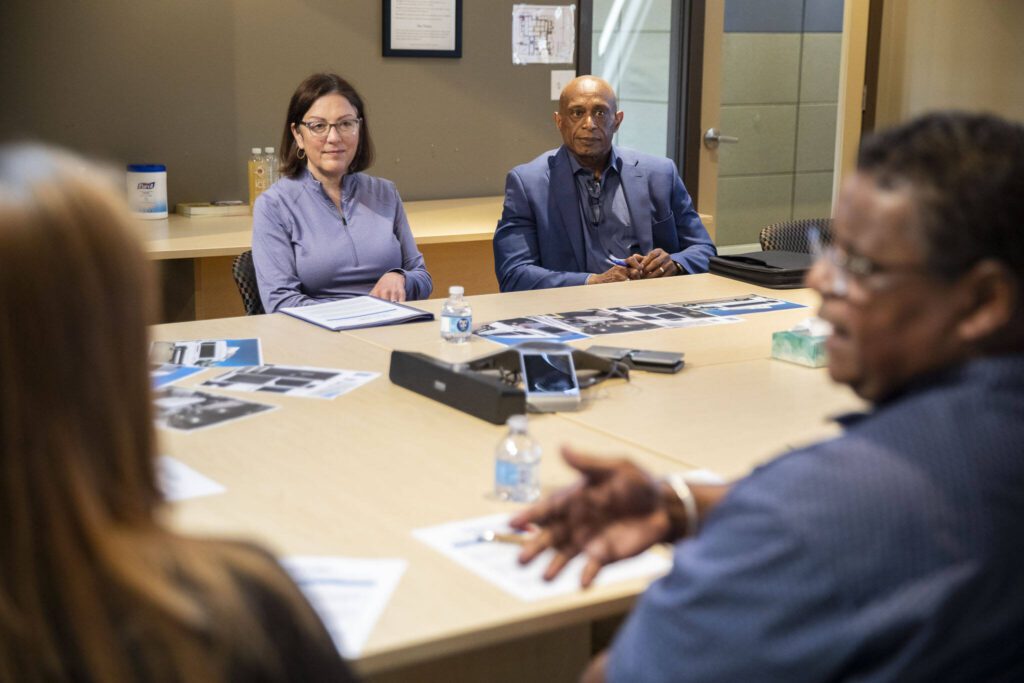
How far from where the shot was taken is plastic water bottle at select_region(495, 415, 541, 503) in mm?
1928

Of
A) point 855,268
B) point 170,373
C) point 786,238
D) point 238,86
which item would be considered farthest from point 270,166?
point 855,268

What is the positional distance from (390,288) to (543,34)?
241 cm

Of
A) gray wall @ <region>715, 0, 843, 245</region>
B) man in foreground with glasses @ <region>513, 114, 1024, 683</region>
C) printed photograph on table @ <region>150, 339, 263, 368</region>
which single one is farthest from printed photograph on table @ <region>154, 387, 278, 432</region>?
gray wall @ <region>715, 0, 843, 245</region>

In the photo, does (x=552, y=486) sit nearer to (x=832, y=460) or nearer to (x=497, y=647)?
(x=497, y=647)

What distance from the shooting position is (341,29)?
17.2 feet

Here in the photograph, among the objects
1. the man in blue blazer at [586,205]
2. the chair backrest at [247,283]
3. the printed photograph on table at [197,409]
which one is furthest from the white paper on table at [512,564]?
the man in blue blazer at [586,205]

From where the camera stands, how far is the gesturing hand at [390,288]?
3791 millimetres

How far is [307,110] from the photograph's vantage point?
3871mm

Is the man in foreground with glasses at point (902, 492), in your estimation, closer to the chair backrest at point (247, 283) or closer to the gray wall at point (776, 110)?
the chair backrest at point (247, 283)

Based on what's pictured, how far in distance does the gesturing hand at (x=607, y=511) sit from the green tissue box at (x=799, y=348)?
1.42 meters

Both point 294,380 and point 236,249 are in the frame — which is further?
point 236,249

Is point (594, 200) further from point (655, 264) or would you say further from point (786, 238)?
point (786, 238)

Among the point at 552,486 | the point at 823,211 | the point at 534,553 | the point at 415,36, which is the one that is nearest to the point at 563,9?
the point at 415,36

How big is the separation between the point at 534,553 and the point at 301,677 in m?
0.68
